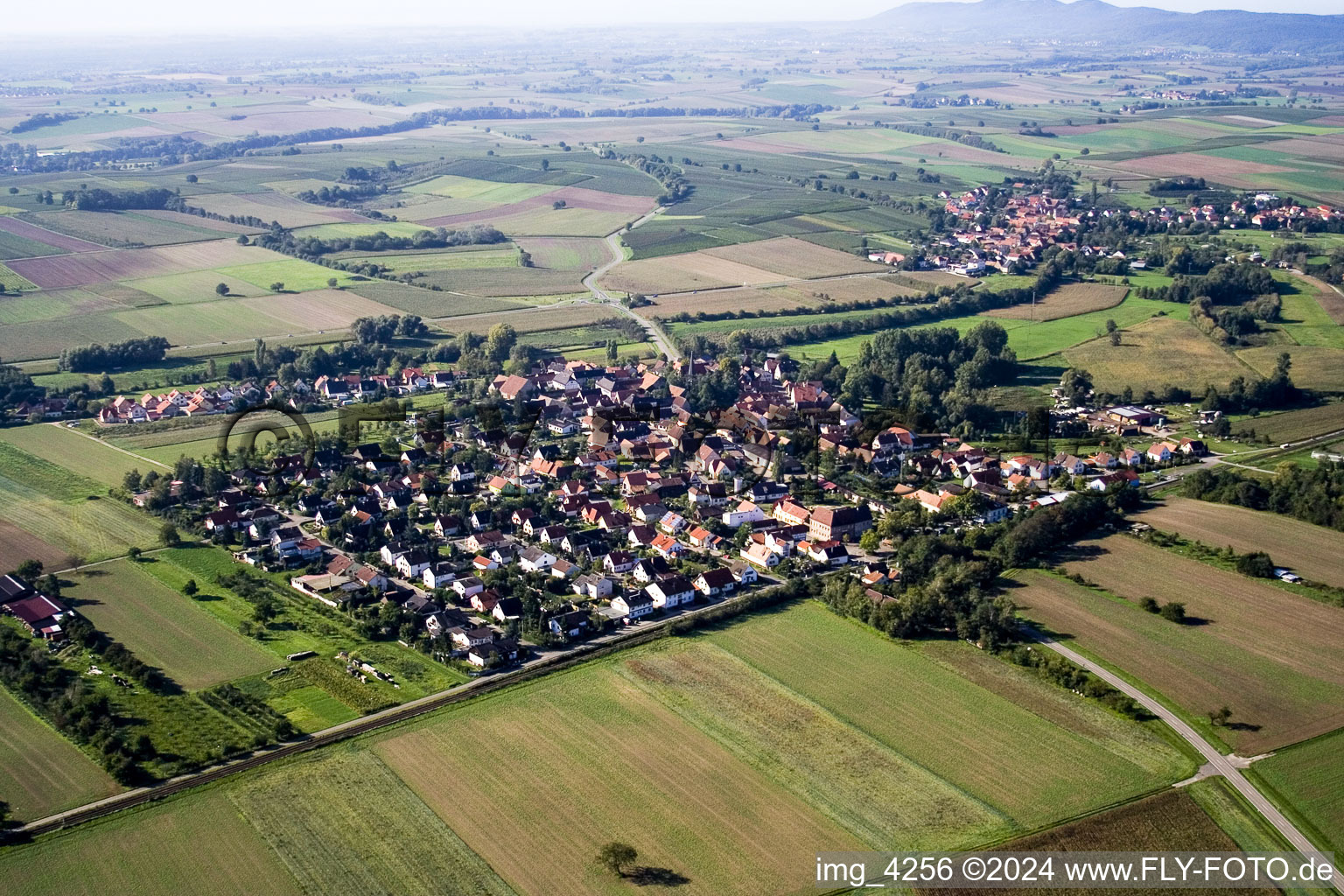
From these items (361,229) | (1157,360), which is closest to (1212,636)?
(1157,360)

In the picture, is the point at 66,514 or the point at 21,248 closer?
the point at 66,514

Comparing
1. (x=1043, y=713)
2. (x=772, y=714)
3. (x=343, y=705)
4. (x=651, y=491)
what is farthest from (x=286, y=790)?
(x=651, y=491)

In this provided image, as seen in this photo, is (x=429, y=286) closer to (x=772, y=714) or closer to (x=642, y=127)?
(x=772, y=714)

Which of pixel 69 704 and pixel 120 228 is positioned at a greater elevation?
pixel 120 228

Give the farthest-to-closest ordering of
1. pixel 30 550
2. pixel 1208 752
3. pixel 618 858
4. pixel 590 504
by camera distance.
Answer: pixel 590 504
pixel 30 550
pixel 1208 752
pixel 618 858

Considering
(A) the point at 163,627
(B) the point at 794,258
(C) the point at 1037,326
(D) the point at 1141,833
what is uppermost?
(B) the point at 794,258

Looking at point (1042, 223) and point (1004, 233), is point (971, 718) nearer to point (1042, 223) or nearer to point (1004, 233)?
point (1004, 233)

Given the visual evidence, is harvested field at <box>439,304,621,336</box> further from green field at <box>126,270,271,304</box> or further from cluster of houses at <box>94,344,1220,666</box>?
green field at <box>126,270,271,304</box>
